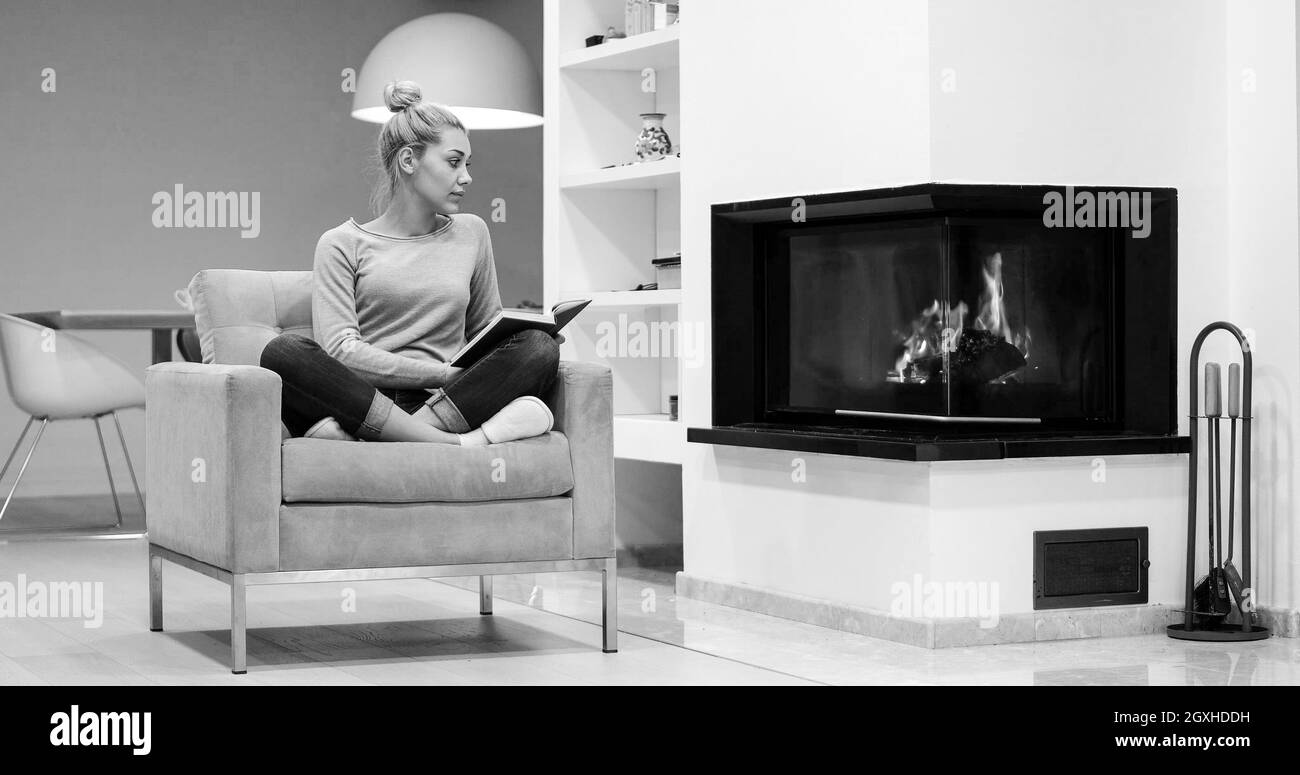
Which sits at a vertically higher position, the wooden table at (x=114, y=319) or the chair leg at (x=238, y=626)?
the wooden table at (x=114, y=319)

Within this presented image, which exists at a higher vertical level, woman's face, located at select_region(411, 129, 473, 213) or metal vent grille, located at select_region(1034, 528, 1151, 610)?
woman's face, located at select_region(411, 129, 473, 213)

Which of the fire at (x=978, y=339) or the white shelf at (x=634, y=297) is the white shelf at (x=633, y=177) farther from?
the fire at (x=978, y=339)

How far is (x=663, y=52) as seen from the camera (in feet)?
16.4

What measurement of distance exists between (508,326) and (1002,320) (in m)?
1.19

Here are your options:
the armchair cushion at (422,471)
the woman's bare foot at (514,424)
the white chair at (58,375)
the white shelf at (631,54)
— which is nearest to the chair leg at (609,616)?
the armchair cushion at (422,471)

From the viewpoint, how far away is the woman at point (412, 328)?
3.38 metres

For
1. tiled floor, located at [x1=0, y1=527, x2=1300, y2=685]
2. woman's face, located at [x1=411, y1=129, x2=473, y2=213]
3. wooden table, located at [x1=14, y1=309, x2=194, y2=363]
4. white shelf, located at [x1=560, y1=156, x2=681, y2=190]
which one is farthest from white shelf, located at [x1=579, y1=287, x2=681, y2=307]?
wooden table, located at [x1=14, y1=309, x2=194, y2=363]

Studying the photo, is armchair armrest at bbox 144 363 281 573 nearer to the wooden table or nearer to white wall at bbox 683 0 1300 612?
white wall at bbox 683 0 1300 612

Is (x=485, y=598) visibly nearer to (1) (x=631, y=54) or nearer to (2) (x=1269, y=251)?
(1) (x=631, y=54)

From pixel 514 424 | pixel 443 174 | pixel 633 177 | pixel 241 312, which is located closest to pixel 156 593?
pixel 241 312

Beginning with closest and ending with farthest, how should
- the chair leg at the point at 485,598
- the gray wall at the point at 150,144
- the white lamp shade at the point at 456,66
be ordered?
1. the chair leg at the point at 485,598
2. the white lamp shade at the point at 456,66
3. the gray wall at the point at 150,144

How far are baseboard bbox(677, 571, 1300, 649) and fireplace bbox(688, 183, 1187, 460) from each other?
0.38 m

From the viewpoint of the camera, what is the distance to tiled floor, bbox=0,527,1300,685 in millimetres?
3250

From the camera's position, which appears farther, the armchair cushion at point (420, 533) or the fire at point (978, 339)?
the fire at point (978, 339)
